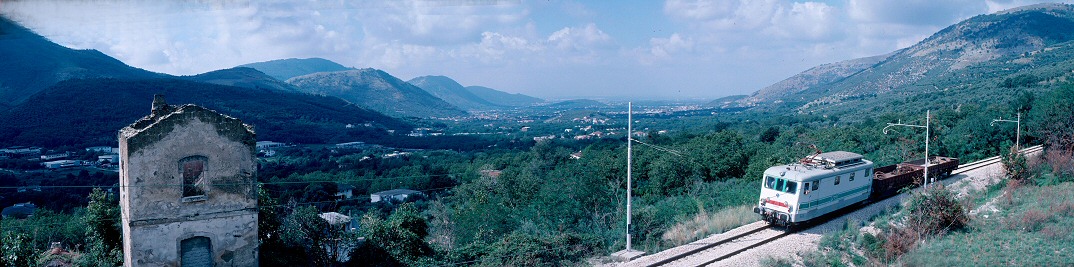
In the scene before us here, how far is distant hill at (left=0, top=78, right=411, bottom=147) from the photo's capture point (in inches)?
2906

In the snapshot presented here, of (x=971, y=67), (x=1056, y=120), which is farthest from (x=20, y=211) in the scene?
(x=971, y=67)

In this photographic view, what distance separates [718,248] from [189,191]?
Result: 576 inches

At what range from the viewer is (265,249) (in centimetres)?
1817

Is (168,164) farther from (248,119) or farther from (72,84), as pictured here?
(248,119)

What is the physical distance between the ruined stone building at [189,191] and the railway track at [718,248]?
35.6 ft

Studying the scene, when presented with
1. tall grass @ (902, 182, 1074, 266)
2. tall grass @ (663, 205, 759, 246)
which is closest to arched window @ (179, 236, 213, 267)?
tall grass @ (663, 205, 759, 246)

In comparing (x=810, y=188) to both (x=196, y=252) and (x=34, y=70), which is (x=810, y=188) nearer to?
(x=196, y=252)

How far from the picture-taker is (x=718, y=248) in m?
16.6

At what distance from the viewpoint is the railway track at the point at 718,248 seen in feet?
50.3

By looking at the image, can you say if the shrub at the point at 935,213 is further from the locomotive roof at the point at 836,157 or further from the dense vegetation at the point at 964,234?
the locomotive roof at the point at 836,157

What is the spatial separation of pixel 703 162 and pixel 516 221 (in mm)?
19415

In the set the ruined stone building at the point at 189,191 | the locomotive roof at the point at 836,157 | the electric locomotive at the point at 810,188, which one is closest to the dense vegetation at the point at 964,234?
the electric locomotive at the point at 810,188

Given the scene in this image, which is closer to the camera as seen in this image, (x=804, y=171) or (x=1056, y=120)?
(x=804, y=171)

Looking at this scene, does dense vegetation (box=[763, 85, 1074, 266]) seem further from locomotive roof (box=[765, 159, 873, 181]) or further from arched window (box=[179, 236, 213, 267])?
arched window (box=[179, 236, 213, 267])
